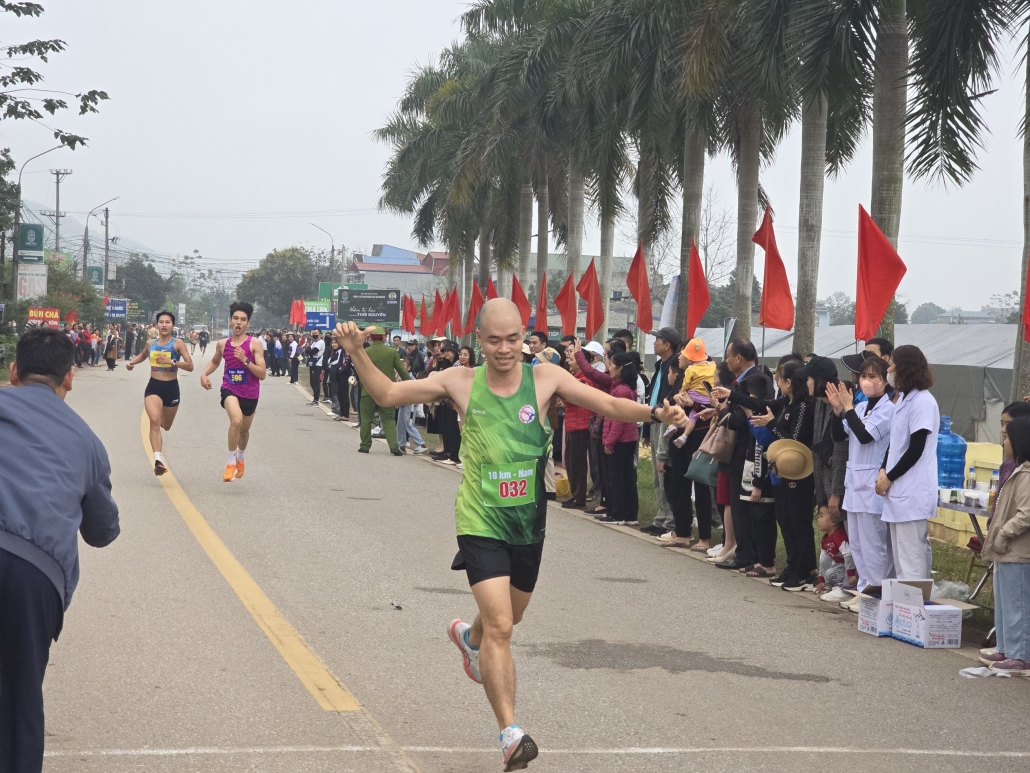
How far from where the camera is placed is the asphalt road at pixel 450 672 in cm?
539

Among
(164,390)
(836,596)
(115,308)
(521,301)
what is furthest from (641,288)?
(115,308)

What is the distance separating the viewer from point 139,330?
82.7 m

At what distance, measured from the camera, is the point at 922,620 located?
8180 millimetres

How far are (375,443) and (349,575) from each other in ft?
45.0

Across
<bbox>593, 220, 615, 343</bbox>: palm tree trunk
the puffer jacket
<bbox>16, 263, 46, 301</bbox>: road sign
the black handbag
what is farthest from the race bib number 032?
<bbox>16, 263, 46, 301</bbox>: road sign

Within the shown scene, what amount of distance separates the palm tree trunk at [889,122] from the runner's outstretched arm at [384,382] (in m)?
11.8

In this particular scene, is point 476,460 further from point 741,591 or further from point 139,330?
point 139,330

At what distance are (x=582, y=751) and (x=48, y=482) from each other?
2.59 metres

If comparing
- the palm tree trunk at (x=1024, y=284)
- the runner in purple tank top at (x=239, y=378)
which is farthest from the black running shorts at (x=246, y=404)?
the palm tree trunk at (x=1024, y=284)

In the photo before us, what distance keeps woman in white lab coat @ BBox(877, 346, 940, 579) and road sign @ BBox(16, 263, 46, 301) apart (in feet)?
154

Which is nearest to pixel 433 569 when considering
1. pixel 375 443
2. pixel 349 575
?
pixel 349 575

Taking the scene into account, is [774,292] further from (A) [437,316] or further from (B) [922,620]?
(A) [437,316]

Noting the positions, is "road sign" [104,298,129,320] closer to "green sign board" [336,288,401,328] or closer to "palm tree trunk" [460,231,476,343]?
"green sign board" [336,288,401,328]

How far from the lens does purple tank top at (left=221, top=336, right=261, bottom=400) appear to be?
14.4m
